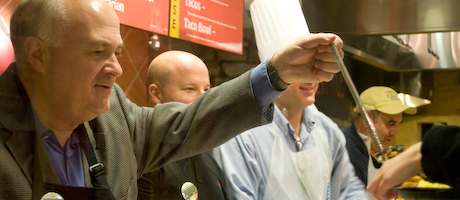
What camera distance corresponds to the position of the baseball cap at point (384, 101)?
0.62 metres

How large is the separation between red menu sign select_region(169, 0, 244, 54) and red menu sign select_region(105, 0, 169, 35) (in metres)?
0.01

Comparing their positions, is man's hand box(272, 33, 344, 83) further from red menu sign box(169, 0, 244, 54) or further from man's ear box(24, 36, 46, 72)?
man's ear box(24, 36, 46, 72)

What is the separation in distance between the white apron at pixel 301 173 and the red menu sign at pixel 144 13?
0.99 feet

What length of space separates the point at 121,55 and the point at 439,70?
0.49m

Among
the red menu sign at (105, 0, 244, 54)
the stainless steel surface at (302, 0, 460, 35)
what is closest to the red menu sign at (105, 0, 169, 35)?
the red menu sign at (105, 0, 244, 54)

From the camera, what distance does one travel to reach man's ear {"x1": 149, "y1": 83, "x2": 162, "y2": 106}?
26.3 inches

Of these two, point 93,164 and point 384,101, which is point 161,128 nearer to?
point 93,164

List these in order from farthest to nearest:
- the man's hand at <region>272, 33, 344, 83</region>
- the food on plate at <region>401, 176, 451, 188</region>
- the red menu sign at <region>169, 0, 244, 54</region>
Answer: the red menu sign at <region>169, 0, 244, 54</region>
the man's hand at <region>272, 33, 344, 83</region>
the food on plate at <region>401, 176, 451, 188</region>

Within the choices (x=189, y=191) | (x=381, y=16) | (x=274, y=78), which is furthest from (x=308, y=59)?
(x=189, y=191)

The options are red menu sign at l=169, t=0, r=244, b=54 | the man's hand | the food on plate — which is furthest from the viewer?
red menu sign at l=169, t=0, r=244, b=54

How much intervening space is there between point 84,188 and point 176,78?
0.24 meters

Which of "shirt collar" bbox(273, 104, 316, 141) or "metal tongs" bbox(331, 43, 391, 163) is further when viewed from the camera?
"shirt collar" bbox(273, 104, 316, 141)

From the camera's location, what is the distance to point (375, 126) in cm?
58

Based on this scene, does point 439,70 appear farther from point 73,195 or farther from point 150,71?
point 73,195
